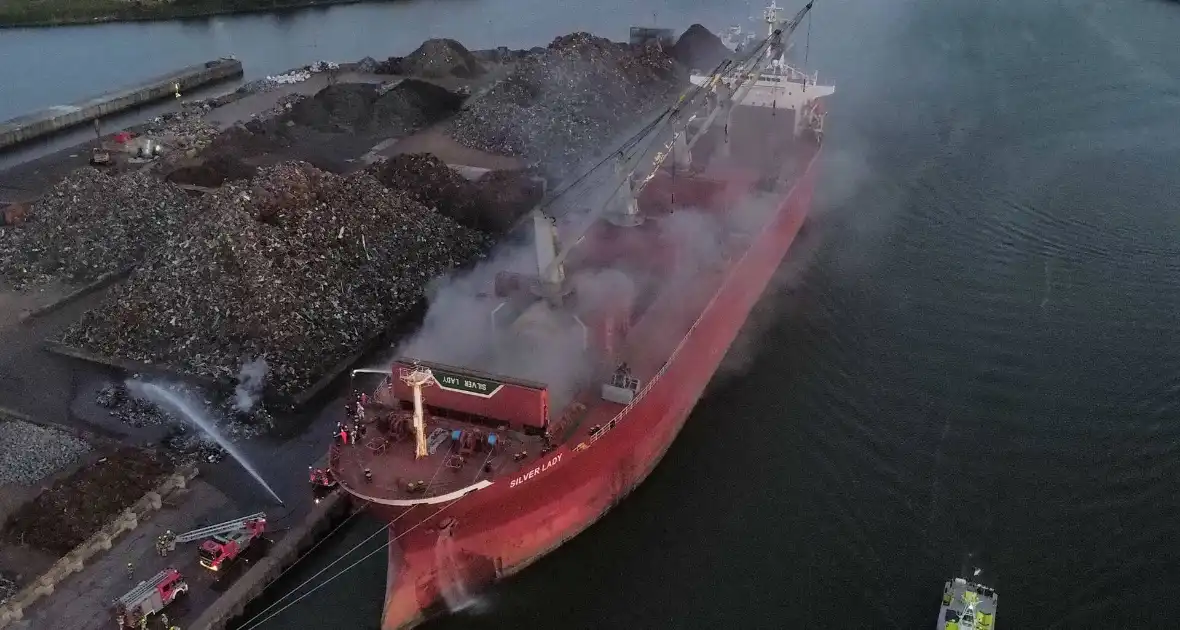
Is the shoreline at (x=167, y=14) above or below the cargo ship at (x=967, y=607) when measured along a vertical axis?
above

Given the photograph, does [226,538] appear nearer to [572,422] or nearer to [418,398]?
[418,398]

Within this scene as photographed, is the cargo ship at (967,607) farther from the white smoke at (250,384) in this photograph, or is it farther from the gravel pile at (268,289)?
the white smoke at (250,384)

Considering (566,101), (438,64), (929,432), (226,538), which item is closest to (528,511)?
(226,538)

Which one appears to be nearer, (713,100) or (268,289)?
(268,289)

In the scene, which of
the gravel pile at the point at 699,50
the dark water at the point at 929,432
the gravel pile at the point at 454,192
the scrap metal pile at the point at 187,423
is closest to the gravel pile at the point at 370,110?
the gravel pile at the point at 454,192

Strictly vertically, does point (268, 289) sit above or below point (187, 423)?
above

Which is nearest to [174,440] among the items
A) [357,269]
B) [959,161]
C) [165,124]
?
[357,269]

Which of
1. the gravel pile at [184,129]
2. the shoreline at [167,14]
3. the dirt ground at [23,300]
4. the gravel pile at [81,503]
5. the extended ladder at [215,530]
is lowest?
the extended ladder at [215,530]
